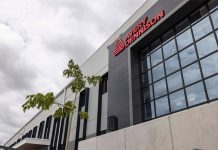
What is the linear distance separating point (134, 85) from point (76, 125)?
918cm

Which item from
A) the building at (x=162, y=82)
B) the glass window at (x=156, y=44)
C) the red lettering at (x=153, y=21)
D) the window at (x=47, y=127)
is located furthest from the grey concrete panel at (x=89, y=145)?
the window at (x=47, y=127)

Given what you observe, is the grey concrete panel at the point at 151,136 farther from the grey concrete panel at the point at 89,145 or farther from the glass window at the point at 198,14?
the glass window at the point at 198,14

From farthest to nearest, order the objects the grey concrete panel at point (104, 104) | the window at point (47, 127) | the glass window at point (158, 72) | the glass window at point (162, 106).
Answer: the window at point (47, 127) → the grey concrete panel at point (104, 104) → the glass window at point (158, 72) → the glass window at point (162, 106)

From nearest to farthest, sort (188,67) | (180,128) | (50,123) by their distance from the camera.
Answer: (180,128) → (188,67) → (50,123)

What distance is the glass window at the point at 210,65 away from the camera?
9.79 meters

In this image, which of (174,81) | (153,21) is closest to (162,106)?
(174,81)

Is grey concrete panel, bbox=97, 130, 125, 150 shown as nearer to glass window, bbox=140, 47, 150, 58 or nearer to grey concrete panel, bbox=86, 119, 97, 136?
grey concrete panel, bbox=86, 119, 97, 136

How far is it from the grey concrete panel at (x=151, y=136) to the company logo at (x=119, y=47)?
6.86m

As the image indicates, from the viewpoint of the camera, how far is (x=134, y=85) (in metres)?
14.0

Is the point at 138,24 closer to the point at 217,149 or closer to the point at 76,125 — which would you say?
the point at 217,149

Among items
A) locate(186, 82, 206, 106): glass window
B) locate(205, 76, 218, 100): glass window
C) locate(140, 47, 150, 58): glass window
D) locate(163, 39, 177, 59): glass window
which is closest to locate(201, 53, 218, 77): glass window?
locate(205, 76, 218, 100): glass window

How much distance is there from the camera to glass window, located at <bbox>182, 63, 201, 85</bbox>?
10.5 meters

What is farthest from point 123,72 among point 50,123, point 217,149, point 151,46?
point 50,123

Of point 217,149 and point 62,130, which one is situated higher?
point 62,130
